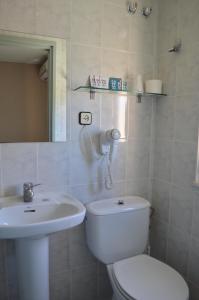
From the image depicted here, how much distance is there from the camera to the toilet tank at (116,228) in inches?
60.6

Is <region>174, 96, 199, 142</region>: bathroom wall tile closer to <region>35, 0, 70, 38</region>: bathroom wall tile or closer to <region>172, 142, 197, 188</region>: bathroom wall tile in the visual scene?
<region>172, 142, 197, 188</region>: bathroom wall tile

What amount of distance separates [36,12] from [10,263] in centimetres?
153

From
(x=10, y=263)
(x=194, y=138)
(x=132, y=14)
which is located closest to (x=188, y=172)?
(x=194, y=138)

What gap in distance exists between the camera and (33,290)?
137 centimetres

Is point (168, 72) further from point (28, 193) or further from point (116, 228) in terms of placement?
point (28, 193)

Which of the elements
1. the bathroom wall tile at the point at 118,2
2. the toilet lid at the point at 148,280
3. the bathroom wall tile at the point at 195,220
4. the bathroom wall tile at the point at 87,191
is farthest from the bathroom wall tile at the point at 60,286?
the bathroom wall tile at the point at 118,2

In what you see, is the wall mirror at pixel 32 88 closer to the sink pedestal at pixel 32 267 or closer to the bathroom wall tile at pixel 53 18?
the bathroom wall tile at pixel 53 18

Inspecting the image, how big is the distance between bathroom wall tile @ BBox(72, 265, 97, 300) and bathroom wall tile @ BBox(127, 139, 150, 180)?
2.43ft

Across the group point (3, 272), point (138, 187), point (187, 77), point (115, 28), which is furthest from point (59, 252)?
point (115, 28)

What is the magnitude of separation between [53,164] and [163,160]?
0.81 metres

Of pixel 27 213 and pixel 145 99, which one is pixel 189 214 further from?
pixel 27 213

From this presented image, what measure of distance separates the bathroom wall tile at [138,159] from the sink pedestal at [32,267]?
0.80 metres

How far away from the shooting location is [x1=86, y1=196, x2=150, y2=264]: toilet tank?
5.05ft

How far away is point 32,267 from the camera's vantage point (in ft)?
4.42
